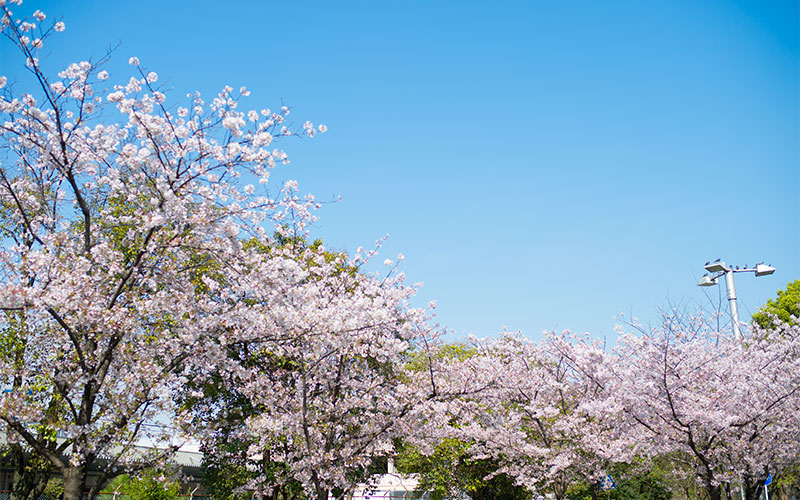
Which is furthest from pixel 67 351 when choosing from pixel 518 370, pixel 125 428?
pixel 518 370

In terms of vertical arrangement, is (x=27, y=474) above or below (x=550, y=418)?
below

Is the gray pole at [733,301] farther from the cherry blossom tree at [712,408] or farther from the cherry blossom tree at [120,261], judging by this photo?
the cherry blossom tree at [120,261]

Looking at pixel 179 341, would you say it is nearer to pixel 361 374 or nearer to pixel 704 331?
pixel 361 374

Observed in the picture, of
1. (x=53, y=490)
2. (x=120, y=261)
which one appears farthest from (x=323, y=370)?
(x=53, y=490)

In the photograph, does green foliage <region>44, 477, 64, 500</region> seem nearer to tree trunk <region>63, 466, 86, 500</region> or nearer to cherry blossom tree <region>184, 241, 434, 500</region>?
cherry blossom tree <region>184, 241, 434, 500</region>

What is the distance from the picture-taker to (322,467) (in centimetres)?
918

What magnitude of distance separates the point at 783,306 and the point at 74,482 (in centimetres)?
3034

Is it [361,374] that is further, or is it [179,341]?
[361,374]

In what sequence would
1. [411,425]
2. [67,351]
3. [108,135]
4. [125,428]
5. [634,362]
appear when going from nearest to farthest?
[125,428] → [108,135] → [67,351] → [411,425] → [634,362]

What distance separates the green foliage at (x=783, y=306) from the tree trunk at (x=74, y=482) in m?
28.1

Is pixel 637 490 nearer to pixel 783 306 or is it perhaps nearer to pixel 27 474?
pixel 783 306

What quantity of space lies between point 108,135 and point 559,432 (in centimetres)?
1286

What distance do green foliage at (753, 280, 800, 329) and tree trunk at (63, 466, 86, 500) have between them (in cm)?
2807

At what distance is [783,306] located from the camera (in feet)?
88.1
